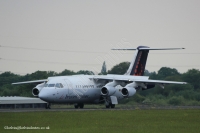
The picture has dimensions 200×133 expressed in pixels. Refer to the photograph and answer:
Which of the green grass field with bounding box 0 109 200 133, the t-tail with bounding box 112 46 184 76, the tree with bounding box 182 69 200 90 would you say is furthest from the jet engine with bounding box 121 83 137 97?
the tree with bounding box 182 69 200 90

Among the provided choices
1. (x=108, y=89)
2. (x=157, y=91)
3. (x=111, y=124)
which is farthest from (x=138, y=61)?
(x=111, y=124)

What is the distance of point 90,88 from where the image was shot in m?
53.1

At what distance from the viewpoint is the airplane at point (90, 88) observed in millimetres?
49141

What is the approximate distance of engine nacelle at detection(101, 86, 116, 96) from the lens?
169ft

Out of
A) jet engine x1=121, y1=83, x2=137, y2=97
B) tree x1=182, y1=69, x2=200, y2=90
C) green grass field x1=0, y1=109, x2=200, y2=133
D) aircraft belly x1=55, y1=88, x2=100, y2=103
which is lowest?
green grass field x1=0, y1=109, x2=200, y2=133

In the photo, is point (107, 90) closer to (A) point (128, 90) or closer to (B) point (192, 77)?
(A) point (128, 90)

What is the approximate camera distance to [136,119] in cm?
3394

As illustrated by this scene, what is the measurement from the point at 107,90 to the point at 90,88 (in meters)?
2.12

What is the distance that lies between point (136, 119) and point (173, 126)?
5.06m

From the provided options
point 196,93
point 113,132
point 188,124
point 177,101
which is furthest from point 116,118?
point 196,93

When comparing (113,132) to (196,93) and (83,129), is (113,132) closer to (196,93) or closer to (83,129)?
(83,129)

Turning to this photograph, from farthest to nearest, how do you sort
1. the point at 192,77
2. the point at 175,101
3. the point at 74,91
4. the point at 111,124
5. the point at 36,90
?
the point at 192,77 → the point at 175,101 → the point at 36,90 → the point at 74,91 → the point at 111,124

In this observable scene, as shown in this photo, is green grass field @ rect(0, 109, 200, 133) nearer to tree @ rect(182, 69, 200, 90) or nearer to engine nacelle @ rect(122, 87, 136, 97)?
engine nacelle @ rect(122, 87, 136, 97)

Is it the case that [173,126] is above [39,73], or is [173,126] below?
below
